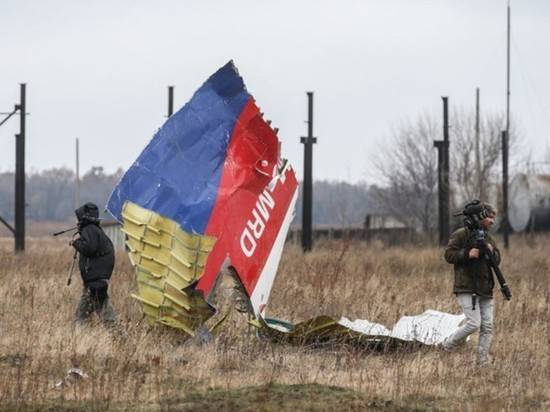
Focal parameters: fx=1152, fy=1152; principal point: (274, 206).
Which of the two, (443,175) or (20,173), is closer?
(20,173)

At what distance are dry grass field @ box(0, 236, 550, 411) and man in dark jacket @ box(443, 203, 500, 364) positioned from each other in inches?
13.5

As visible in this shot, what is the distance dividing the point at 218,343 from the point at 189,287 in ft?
2.22

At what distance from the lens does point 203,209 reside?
11.7m

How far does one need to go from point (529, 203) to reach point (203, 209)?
35.0m

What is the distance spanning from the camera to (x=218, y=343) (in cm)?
1183

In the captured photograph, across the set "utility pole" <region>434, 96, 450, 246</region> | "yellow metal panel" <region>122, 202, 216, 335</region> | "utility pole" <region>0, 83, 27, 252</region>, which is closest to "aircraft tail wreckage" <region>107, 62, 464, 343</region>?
"yellow metal panel" <region>122, 202, 216, 335</region>

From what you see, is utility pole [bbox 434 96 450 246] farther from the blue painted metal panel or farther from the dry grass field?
the blue painted metal panel

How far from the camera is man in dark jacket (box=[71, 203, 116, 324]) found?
1286cm

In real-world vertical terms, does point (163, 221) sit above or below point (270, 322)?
above

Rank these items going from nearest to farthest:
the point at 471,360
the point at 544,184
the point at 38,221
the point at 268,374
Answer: the point at 268,374
the point at 471,360
the point at 544,184
the point at 38,221

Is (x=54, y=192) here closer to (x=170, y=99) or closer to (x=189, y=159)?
(x=170, y=99)

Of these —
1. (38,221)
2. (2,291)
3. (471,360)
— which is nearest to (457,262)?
(471,360)

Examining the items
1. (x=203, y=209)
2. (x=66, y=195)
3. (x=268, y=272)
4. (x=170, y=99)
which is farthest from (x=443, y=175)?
(x=66, y=195)

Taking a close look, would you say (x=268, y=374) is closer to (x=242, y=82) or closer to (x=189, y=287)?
(x=189, y=287)
